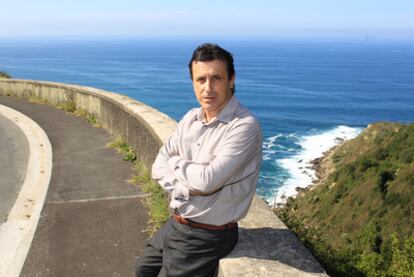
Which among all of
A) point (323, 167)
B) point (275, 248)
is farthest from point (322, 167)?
point (275, 248)

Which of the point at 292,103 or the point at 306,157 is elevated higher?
the point at 292,103

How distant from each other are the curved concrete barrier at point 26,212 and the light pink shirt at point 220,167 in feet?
6.33

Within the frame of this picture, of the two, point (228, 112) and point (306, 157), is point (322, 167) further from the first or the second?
point (228, 112)

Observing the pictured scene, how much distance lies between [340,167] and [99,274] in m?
68.8

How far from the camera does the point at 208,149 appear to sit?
2562mm

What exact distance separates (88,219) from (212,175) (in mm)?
2731

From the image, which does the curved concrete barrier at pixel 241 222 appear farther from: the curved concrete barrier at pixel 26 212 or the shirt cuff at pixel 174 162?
the curved concrete barrier at pixel 26 212

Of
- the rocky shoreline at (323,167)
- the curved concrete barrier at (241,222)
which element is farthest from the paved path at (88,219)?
the rocky shoreline at (323,167)

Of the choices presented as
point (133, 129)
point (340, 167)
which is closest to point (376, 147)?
point (340, 167)

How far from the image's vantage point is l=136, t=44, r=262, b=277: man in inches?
96.5

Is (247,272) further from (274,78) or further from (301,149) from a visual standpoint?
(274,78)

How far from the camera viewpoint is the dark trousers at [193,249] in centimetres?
252

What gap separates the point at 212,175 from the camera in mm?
2414

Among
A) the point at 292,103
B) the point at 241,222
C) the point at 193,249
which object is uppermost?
the point at 193,249
